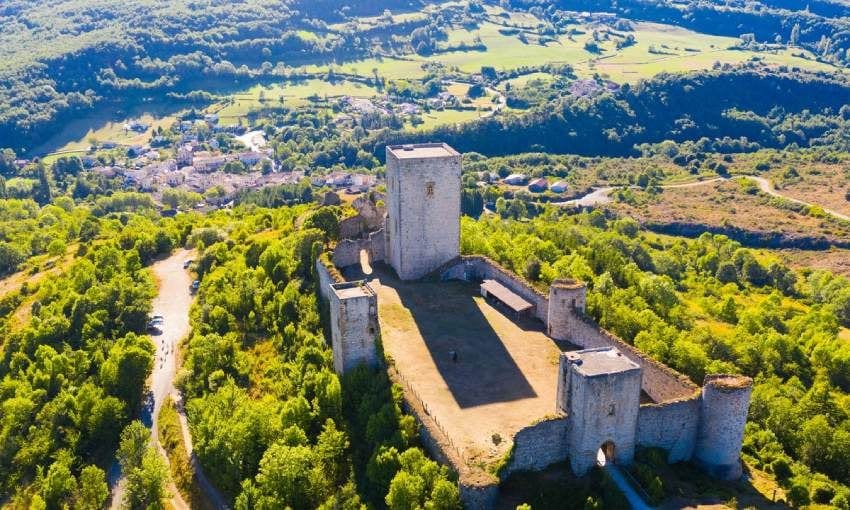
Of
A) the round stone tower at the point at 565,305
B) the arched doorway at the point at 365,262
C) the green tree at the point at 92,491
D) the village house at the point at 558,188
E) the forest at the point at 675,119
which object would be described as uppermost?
the round stone tower at the point at 565,305

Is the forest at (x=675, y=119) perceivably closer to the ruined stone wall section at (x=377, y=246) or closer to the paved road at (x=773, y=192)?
the paved road at (x=773, y=192)

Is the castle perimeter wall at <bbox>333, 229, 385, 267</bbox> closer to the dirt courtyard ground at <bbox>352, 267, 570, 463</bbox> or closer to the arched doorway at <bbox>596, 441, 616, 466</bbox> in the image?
the dirt courtyard ground at <bbox>352, 267, 570, 463</bbox>

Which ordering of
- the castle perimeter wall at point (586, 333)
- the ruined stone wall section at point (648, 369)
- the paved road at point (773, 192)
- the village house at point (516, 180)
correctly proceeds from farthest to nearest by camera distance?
the village house at point (516, 180), the paved road at point (773, 192), the castle perimeter wall at point (586, 333), the ruined stone wall section at point (648, 369)

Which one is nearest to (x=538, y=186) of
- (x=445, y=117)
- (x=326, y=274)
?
(x=445, y=117)

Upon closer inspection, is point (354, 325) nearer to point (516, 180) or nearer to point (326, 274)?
point (326, 274)

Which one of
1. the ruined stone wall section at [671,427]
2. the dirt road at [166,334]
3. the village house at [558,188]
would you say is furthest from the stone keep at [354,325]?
the village house at [558,188]

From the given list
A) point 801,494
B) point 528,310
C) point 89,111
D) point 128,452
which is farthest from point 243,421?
point 89,111

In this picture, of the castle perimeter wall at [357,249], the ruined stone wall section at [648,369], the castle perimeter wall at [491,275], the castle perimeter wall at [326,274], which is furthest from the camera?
the castle perimeter wall at [357,249]

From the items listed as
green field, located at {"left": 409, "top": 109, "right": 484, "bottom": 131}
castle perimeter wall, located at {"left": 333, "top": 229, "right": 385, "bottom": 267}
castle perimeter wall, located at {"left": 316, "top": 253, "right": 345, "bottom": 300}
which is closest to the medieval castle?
castle perimeter wall, located at {"left": 316, "top": 253, "right": 345, "bottom": 300}
